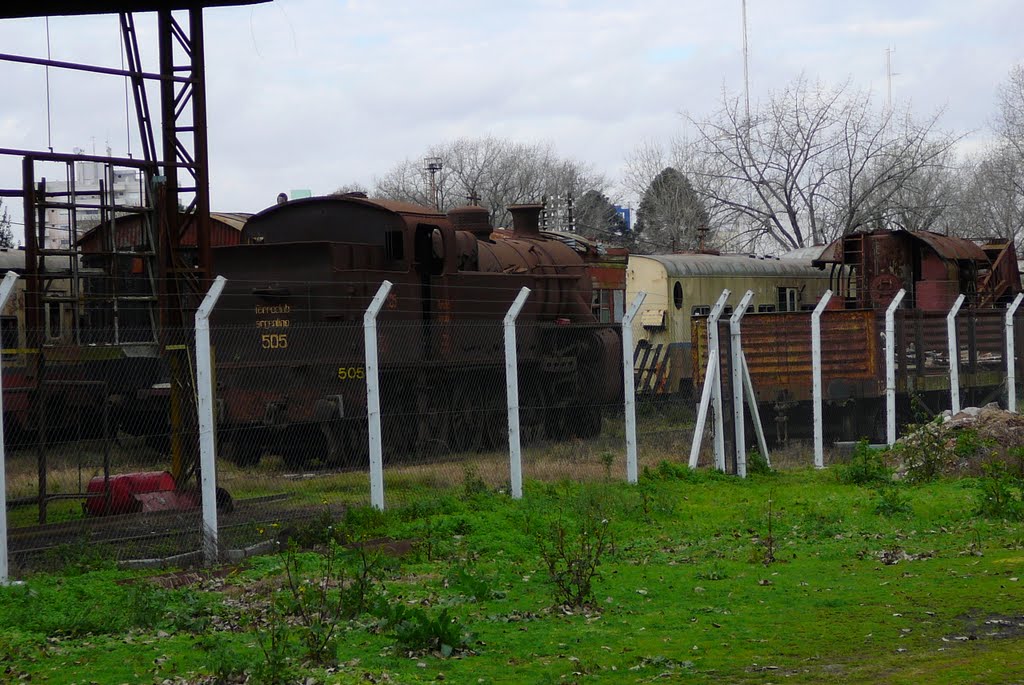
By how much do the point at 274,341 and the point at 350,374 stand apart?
1175mm

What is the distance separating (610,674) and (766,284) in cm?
2638

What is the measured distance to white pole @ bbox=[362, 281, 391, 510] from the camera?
37.3 feet

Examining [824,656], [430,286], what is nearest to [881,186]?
[430,286]

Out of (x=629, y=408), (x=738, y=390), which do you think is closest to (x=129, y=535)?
(x=629, y=408)

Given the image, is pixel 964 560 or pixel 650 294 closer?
pixel 964 560

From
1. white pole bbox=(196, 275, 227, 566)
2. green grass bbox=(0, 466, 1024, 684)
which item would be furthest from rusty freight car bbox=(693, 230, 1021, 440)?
white pole bbox=(196, 275, 227, 566)

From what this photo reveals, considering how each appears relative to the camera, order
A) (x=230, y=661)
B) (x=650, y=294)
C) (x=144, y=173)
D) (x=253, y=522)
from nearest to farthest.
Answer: (x=230, y=661) < (x=253, y=522) < (x=144, y=173) < (x=650, y=294)

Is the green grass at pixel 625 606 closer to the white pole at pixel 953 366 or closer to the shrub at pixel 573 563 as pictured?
the shrub at pixel 573 563

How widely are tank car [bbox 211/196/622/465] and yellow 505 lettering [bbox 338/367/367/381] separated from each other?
0.04 m

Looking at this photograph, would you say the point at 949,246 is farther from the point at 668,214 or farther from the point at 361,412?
the point at 668,214

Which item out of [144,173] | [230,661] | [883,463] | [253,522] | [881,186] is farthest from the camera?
[881,186]

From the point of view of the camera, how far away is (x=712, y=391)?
14.9 metres

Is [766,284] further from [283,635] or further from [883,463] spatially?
[283,635]

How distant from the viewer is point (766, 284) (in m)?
31.9
